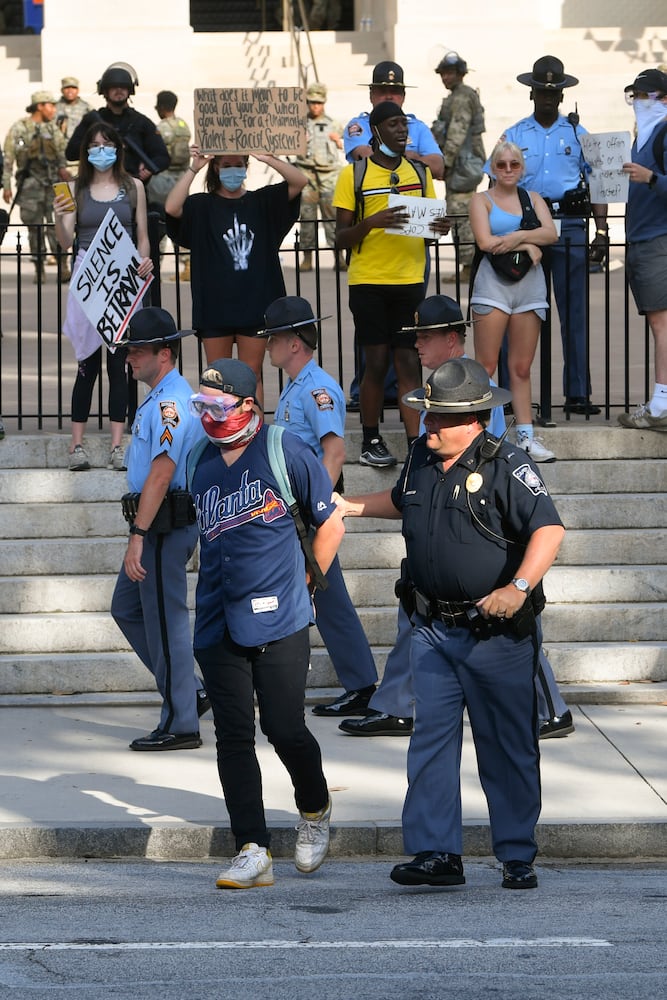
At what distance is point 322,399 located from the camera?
328 inches

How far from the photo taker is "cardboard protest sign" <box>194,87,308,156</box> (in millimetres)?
10148

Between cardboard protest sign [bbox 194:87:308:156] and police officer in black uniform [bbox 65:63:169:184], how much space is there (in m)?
2.27

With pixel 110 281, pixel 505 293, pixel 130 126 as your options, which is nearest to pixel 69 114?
pixel 130 126

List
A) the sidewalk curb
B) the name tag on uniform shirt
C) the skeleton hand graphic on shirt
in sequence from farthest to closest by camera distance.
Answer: the skeleton hand graphic on shirt, the sidewalk curb, the name tag on uniform shirt

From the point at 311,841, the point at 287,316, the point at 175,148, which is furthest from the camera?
the point at 175,148

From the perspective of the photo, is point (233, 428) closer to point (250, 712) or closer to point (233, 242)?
point (250, 712)

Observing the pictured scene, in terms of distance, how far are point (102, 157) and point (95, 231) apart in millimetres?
456

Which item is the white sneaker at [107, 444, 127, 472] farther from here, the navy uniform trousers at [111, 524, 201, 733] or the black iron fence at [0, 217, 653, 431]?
the navy uniform trousers at [111, 524, 201, 733]

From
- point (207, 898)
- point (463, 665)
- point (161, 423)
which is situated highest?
point (161, 423)

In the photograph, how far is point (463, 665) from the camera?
6.60 metres

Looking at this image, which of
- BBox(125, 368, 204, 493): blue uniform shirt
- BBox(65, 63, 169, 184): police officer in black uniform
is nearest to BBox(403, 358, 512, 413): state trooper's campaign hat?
BBox(125, 368, 204, 493): blue uniform shirt

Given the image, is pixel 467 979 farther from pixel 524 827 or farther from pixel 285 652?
pixel 285 652

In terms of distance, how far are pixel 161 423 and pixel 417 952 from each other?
127 inches

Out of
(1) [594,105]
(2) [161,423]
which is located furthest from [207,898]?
(1) [594,105]
